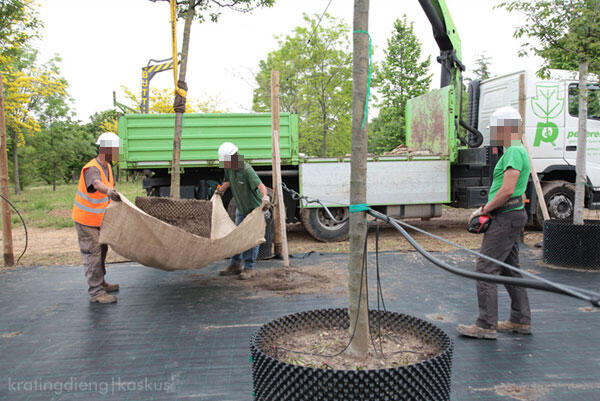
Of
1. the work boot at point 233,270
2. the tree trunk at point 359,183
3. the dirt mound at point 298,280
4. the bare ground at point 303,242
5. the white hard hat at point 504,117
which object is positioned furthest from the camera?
the bare ground at point 303,242

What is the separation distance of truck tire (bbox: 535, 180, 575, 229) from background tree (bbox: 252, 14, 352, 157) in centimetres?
914

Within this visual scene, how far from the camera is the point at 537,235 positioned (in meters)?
8.13

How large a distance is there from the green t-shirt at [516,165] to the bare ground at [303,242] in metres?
3.61

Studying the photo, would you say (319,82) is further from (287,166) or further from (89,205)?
(89,205)

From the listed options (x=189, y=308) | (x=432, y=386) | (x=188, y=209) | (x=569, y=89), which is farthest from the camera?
(x=569, y=89)

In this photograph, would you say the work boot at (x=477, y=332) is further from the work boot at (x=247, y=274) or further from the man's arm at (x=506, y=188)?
the work boot at (x=247, y=274)

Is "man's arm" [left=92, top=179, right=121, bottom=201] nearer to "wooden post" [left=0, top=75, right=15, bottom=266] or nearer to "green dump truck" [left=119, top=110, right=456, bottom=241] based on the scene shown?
"wooden post" [left=0, top=75, right=15, bottom=266]

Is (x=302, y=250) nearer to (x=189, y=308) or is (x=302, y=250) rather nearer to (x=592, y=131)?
(x=189, y=308)

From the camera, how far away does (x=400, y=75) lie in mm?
19203

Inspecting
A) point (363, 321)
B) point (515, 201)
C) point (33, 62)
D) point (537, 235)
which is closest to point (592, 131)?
point (537, 235)

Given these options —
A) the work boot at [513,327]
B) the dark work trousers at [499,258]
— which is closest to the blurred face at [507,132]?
the dark work trousers at [499,258]

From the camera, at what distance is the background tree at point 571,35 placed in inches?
203

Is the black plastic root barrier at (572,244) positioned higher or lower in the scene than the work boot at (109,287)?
higher

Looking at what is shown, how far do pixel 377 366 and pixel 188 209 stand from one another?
3.44 meters
